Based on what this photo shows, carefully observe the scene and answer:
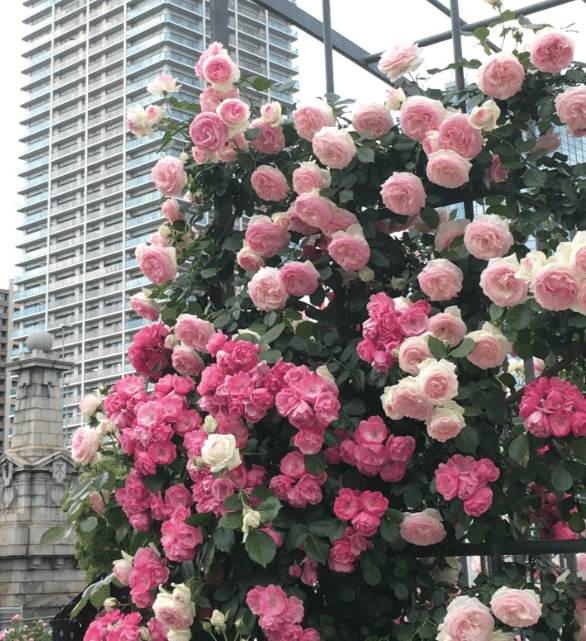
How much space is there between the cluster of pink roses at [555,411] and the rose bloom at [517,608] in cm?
30

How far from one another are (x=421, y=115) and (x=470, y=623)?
1.06 m

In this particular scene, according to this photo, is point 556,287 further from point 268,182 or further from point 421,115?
point 268,182

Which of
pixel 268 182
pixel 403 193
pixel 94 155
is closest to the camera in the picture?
pixel 403 193

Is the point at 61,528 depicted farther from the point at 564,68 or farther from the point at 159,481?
the point at 564,68

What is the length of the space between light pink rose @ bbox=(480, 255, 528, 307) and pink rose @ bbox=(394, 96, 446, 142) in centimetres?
41

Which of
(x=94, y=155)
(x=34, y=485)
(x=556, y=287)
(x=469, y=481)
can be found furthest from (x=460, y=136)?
(x=94, y=155)

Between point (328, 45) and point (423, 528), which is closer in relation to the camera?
point (423, 528)

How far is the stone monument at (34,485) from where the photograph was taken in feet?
54.7

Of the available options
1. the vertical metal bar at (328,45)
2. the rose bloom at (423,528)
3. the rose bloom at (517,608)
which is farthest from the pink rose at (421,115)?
the rose bloom at (517,608)

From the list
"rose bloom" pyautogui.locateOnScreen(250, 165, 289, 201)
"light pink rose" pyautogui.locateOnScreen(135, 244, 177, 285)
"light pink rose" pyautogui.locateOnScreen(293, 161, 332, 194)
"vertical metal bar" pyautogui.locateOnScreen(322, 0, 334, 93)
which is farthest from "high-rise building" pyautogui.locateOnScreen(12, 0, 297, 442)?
"light pink rose" pyautogui.locateOnScreen(293, 161, 332, 194)

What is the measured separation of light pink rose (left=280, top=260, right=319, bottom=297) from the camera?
7.00 feet

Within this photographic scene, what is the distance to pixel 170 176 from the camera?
2367 mm

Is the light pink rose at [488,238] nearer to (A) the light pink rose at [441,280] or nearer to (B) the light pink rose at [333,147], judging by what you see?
(A) the light pink rose at [441,280]

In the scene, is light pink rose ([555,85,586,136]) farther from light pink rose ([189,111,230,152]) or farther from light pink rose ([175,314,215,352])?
light pink rose ([175,314,215,352])
